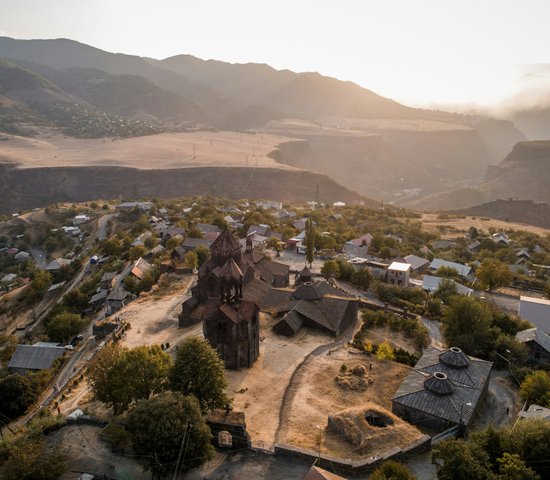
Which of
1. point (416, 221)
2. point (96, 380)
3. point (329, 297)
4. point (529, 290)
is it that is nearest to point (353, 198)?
point (416, 221)

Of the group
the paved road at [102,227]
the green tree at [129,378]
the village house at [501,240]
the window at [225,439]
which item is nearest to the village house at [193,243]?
the paved road at [102,227]

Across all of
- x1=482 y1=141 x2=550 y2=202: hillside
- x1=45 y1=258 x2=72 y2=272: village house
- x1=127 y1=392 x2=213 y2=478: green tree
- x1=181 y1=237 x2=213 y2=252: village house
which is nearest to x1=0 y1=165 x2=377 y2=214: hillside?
x1=482 y1=141 x2=550 y2=202: hillside

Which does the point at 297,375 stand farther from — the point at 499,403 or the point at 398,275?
the point at 398,275

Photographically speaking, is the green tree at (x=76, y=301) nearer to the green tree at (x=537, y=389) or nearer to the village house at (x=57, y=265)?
the village house at (x=57, y=265)

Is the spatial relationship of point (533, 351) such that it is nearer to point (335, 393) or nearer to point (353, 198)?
point (335, 393)

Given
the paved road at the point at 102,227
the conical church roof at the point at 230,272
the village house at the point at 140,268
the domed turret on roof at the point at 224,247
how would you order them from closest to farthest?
the conical church roof at the point at 230,272
the domed turret on roof at the point at 224,247
the village house at the point at 140,268
the paved road at the point at 102,227

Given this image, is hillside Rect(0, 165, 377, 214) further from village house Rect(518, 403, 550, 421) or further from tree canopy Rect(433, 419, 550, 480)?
tree canopy Rect(433, 419, 550, 480)

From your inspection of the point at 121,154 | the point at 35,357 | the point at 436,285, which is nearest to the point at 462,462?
the point at 436,285
